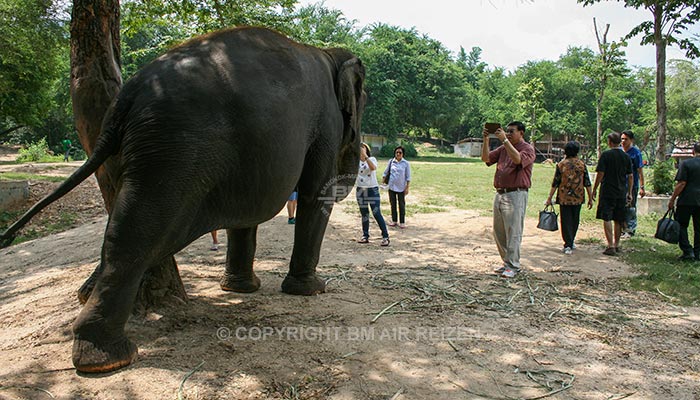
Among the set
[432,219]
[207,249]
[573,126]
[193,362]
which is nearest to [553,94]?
[573,126]

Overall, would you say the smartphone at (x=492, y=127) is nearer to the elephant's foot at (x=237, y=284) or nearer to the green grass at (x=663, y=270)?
the green grass at (x=663, y=270)

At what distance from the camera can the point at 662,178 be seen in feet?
40.0

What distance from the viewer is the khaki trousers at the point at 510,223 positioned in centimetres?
616

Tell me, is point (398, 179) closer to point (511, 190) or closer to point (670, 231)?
point (511, 190)

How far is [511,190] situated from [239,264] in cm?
348

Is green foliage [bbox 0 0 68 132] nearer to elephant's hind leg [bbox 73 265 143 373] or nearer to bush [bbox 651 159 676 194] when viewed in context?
elephant's hind leg [bbox 73 265 143 373]

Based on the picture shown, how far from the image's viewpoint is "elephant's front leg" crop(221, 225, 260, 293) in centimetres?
510

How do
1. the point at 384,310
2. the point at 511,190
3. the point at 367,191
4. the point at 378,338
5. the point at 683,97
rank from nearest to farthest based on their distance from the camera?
the point at 378,338 → the point at 384,310 → the point at 511,190 → the point at 367,191 → the point at 683,97

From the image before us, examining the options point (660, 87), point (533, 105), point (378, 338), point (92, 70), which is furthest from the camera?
point (533, 105)

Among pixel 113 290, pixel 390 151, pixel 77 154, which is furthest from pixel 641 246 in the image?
pixel 77 154

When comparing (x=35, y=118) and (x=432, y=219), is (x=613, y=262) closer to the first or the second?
(x=432, y=219)

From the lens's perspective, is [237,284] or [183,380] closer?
[183,380]

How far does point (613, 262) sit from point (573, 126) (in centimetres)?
4689

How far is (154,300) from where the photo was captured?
4.14 meters
